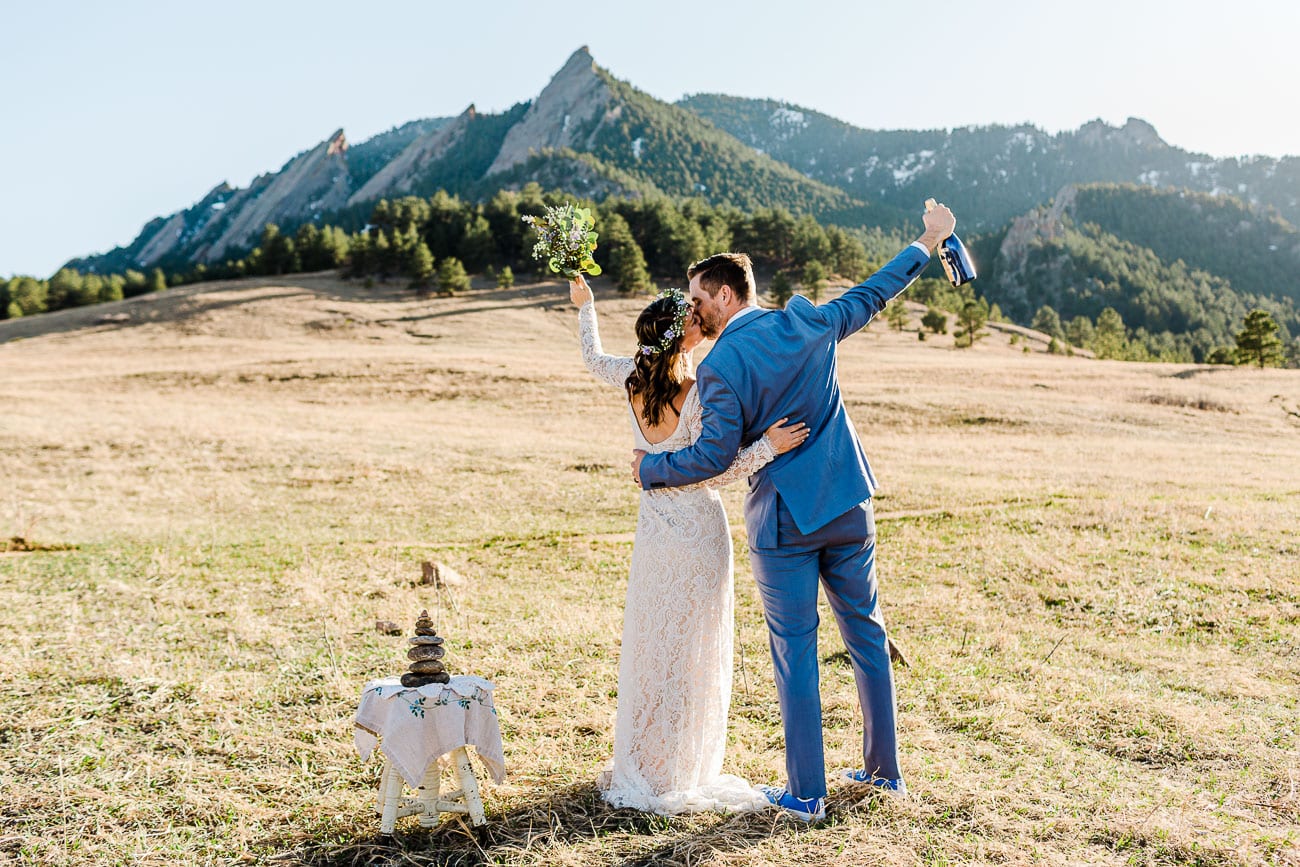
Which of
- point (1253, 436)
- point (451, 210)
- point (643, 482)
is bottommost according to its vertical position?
point (1253, 436)

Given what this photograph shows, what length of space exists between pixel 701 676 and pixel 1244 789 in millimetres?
3521

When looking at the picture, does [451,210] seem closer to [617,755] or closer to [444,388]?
[444,388]

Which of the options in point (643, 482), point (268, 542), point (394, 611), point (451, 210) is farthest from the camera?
point (451, 210)

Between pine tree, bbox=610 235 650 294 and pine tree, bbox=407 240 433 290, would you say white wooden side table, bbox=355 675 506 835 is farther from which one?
pine tree, bbox=407 240 433 290

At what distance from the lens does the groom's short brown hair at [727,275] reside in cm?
483

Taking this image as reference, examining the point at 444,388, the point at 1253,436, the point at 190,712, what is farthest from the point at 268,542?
the point at 1253,436

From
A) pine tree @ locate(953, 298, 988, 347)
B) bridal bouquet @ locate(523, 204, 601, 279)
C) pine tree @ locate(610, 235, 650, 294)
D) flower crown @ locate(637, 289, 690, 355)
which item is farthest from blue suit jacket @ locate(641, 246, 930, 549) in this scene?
A: pine tree @ locate(610, 235, 650, 294)

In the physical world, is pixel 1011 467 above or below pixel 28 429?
below

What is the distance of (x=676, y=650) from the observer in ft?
16.5

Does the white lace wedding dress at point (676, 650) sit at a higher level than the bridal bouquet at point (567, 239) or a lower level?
lower

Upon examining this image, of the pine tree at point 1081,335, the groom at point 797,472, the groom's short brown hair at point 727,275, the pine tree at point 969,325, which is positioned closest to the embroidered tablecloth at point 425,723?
the groom at point 797,472

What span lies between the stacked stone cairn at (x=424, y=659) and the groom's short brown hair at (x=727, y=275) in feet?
8.39

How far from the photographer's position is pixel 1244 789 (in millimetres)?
5234

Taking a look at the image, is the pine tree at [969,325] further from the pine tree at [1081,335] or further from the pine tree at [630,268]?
the pine tree at [1081,335]
